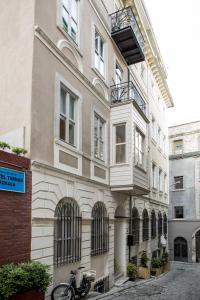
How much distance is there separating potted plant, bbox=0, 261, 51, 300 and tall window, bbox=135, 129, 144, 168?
8.11 metres

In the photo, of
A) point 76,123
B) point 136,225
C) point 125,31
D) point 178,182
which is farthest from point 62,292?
point 178,182

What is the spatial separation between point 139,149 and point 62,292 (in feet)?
27.0

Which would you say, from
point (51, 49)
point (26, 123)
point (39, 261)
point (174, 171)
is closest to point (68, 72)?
point (51, 49)

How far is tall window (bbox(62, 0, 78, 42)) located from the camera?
1226 cm

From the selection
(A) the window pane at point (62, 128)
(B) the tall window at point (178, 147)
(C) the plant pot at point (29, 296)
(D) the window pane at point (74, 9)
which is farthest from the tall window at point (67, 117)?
(B) the tall window at point (178, 147)

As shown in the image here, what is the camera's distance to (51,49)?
35.6ft

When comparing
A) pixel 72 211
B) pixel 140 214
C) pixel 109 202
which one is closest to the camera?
pixel 72 211

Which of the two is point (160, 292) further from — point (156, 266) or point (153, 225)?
point (153, 225)

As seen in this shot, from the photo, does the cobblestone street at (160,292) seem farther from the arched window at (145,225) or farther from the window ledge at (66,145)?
the window ledge at (66,145)

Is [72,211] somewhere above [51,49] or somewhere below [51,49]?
below

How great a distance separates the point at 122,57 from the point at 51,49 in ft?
26.3

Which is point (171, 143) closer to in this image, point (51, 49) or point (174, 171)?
point (174, 171)

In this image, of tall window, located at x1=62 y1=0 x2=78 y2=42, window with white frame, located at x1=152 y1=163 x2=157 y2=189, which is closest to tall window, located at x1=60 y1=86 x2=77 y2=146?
tall window, located at x1=62 y1=0 x2=78 y2=42

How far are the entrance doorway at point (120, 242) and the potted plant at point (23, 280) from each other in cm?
845
